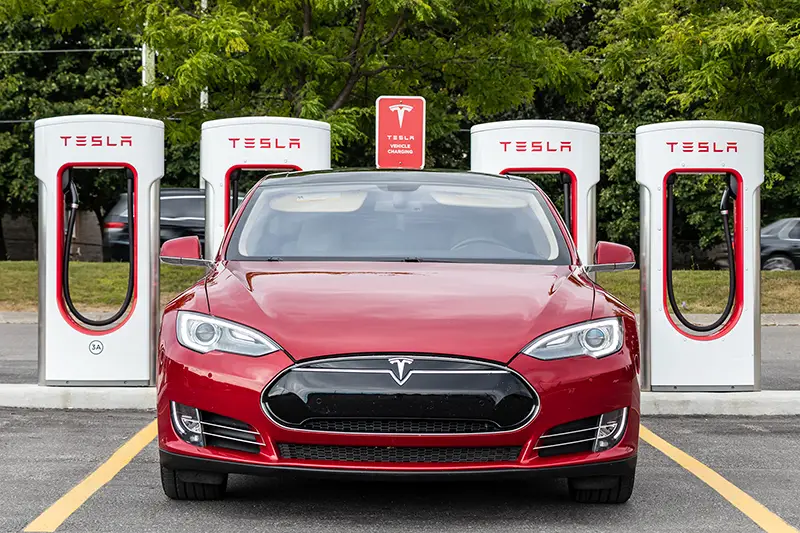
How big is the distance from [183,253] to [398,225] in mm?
1055

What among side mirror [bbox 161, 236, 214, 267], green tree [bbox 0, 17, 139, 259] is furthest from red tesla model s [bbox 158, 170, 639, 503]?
green tree [bbox 0, 17, 139, 259]

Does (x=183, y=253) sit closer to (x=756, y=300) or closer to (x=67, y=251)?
(x=67, y=251)

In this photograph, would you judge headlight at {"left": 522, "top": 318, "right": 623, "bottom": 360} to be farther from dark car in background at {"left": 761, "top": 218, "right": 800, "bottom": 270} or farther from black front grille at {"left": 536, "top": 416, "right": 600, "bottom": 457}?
dark car in background at {"left": 761, "top": 218, "right": 800, "bottom": 270}

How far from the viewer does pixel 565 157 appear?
29.3ft

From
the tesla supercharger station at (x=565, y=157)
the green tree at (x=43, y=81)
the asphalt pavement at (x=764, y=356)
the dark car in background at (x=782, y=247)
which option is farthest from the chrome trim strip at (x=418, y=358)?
the green tree at (x=43, y=81)

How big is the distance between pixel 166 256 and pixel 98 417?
2.08 meters


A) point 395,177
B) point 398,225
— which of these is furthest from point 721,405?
point 398,225

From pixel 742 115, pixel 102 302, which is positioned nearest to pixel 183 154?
pixel 102 302

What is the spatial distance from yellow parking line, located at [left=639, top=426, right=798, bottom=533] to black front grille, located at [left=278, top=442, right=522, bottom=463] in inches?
43.0

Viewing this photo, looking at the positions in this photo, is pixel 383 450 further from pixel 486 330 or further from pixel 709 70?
pixel 709 70

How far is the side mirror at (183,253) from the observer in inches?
248

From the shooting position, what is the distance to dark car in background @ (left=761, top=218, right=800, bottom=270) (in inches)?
1107

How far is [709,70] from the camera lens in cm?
1802

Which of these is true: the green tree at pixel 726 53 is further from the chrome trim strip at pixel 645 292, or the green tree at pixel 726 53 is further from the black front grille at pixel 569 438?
the black front grille at pixel 569 438
